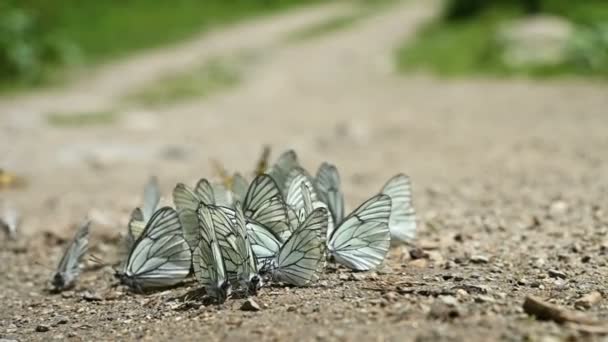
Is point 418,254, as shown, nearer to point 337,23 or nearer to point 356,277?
point 356,277

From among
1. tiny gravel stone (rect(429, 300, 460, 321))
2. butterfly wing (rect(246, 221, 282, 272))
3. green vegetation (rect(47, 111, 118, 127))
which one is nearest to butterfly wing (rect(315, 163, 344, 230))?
butterfly wing (rect(246, 221, 282, 272))

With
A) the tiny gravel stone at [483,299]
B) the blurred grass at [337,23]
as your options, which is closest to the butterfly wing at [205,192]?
the tiny gravel stone at [483,299]

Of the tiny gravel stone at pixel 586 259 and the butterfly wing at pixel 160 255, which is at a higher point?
the butterfly wing at pixel 160 255

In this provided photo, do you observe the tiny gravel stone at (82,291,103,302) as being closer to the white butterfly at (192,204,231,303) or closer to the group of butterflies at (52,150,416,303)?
the group of butterflies at (52,150,416,303)

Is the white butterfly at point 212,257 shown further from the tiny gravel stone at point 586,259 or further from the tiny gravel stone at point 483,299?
the tiny gravel stone at point 586,259

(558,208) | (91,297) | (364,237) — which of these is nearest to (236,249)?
(364,237)

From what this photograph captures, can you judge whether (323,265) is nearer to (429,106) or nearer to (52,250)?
(52,250)

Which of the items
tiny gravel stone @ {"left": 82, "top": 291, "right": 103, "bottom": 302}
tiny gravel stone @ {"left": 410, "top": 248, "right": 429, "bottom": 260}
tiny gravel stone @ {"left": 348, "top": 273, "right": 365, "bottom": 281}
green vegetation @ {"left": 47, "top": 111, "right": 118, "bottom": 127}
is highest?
green vegetation @ {"left": 47, "top": 111, "right": 118, "bottom": 127}
